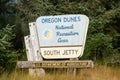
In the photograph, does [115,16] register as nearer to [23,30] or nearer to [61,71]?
[23,30]

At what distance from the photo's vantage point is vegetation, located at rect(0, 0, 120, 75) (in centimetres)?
1032

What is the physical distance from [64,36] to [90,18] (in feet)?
10.8

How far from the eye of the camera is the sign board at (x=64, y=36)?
25.2ft

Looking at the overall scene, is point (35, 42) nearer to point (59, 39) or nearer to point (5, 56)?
point (59, 39)

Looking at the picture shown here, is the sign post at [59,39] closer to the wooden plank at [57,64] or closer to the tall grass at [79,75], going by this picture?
the wooden plank at [57,64]

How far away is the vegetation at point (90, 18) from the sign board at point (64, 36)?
237 centimetres

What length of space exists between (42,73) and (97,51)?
3.04 metres

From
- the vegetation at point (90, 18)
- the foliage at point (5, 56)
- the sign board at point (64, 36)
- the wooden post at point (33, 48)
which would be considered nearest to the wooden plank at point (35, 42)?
the wooden post at point (33, 48)

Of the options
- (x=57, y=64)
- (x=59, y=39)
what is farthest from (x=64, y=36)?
(x=57, y=64)

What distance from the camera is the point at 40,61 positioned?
7621 mm

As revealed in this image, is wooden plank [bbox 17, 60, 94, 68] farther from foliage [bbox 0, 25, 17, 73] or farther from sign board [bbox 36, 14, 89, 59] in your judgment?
foliage [bbox 0, 25, 17, 73]

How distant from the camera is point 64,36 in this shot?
7.74m

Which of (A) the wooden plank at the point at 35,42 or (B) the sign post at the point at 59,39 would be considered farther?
(A) the wooden plank at the point at 35,42

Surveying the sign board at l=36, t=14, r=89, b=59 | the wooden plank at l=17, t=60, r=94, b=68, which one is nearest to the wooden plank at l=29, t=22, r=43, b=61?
the sign board at l=36, t=14, r=89, b=59
